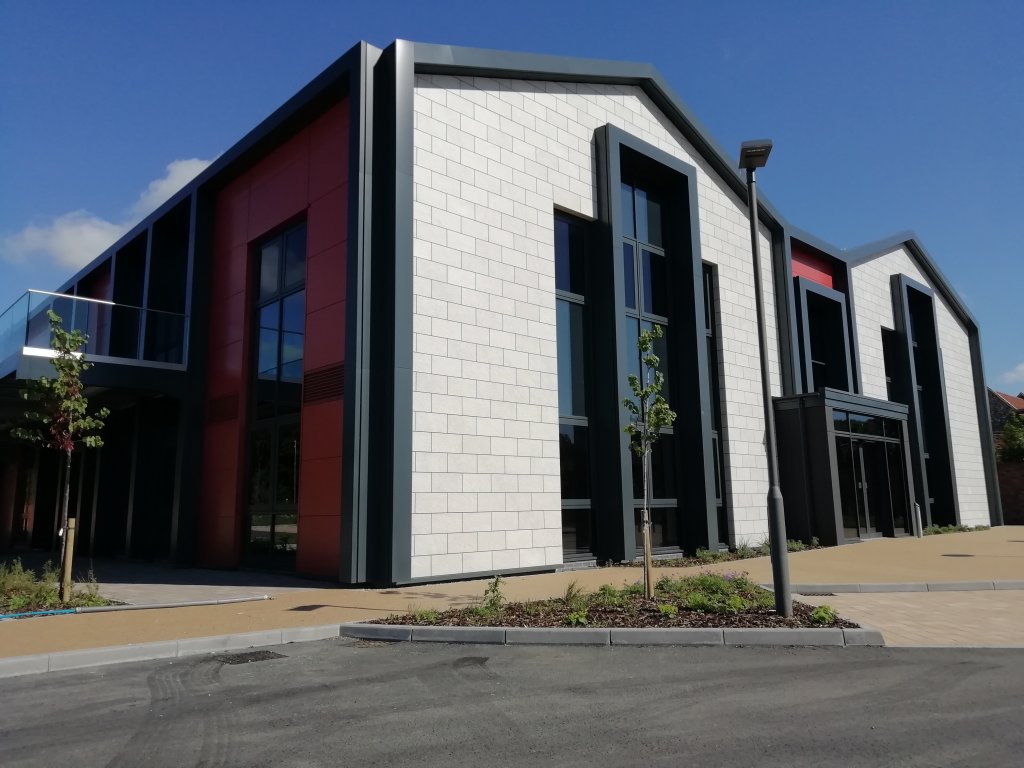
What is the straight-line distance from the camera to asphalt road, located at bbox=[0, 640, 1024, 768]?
14.7ft

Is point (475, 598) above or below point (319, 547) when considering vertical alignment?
below

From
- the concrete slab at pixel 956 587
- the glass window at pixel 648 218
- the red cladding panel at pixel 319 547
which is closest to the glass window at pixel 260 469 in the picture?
the red cladding panel at pixel 319 547

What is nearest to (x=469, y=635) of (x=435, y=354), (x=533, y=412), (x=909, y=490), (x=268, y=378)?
(x=435, y=354)

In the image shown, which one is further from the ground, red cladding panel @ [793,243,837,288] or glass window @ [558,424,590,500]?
red cladding panel @ [793,243,837,288]

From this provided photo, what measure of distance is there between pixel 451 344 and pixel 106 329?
8.55 meters

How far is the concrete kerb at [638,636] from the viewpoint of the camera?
7766 millimetres

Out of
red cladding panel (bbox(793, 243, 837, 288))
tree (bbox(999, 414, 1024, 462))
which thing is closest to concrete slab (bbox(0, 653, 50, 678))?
red cladding panel (bbox(793, 243, 837, 288))

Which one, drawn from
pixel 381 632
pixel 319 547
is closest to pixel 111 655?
pixel 381 632

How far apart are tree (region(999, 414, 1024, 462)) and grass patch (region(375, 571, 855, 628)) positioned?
117 feet

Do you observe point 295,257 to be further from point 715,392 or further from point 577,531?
point 715,392

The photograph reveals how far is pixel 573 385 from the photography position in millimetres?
16688

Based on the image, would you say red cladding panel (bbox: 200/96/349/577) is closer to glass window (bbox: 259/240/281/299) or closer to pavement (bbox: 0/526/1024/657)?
glass window (bbox: 259/240/281/299)

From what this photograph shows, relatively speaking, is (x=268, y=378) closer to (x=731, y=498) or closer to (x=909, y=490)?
(x=731, y=498)

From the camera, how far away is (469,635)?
325 inches
